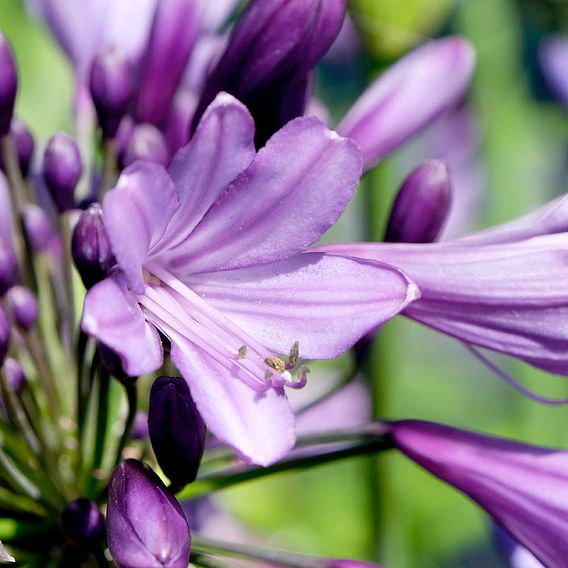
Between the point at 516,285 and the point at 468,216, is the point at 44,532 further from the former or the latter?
the point at 468,216

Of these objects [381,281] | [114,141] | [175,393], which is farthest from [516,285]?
[114,141]

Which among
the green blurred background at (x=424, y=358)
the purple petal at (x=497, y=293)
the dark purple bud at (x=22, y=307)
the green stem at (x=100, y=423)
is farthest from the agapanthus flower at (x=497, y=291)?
the green blurred background at (x=424, y=358)

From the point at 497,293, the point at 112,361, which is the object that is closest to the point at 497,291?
the point at 497,293

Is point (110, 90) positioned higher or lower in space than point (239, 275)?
higher

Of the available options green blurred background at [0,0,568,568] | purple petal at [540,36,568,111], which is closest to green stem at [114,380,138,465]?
green blurred background at [0,0,568,568]

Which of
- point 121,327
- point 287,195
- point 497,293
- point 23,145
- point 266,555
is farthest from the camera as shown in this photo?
point 23,145

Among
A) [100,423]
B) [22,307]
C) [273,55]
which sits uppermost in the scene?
[273,55]

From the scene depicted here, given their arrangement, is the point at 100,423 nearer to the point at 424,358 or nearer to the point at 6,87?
the point at 6,87
